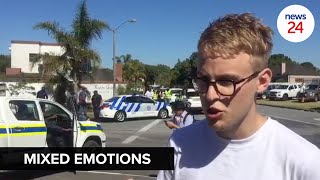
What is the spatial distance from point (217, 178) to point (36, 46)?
199ft

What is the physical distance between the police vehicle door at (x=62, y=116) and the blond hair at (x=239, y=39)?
29.5ft

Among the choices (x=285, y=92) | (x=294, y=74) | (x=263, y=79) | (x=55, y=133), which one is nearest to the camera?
(x=263, y=79)

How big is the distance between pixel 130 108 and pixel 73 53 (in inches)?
216

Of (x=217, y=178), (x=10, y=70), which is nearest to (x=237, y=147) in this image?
(x=217, y=178)

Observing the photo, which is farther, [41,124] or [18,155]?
[41,124]

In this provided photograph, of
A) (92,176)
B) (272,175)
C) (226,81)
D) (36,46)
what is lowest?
(92,176)

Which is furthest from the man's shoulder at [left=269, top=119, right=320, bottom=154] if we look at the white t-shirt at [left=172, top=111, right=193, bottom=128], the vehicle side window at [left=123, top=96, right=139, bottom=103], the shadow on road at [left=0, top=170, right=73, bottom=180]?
the vehicle side window at [left=123, top=96, right=139, bottom=103]

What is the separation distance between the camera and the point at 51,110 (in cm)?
1081

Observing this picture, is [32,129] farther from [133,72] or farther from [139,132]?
[133,72]

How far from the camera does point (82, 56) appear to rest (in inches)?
1153

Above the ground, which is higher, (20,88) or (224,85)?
(224,85)

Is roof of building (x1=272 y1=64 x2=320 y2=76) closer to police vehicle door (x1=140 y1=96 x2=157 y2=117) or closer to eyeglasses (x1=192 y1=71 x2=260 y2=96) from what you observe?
police vehicle door (x1=140 y1=96 x2=157 y2=117)

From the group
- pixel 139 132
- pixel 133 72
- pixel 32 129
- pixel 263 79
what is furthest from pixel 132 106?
pixel 133 72

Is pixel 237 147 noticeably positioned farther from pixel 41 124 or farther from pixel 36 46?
pixel 36 46
